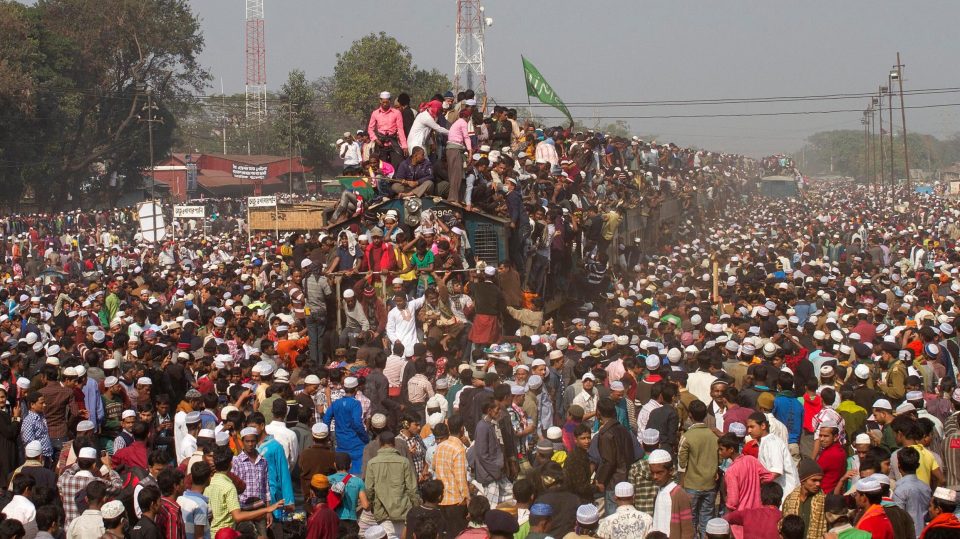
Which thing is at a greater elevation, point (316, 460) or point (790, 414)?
point (790, 414)

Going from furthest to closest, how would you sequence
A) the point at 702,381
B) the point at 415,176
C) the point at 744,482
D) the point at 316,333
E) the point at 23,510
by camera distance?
1. the point at 415,176
2. the point at 316,333
3. the point at 702,381
4. the point at 744,482
5. the point at 23,510

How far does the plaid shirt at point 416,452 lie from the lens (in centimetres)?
1058

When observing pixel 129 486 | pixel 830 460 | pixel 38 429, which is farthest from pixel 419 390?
pixel 830 460

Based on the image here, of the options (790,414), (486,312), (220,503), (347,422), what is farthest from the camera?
(486,312)

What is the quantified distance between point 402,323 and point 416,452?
5336mm

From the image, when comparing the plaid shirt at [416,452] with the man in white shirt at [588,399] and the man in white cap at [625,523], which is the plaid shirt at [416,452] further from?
the man in white cap at [625,523]

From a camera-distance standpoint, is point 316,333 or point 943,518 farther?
point 316,333

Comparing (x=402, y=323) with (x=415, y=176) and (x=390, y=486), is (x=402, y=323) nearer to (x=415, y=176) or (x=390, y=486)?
(x=415, y=176)

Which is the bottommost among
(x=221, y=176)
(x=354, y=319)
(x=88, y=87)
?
(x=354, y=319)

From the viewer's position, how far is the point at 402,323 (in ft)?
52.1

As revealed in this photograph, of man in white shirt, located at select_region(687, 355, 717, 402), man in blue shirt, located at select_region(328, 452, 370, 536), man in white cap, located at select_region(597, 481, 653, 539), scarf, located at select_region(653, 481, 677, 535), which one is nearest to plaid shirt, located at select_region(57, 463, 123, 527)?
man in blue shirt, located at select_region(328, 452, 370, 536)

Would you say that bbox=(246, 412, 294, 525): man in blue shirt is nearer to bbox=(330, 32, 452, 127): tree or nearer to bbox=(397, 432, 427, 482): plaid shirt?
bbox=(397, 432, 427, 482): plaid shirt

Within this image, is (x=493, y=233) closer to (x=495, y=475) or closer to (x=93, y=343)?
(x=93, y=343)

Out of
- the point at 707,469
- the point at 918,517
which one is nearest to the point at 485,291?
the point at 707,469
